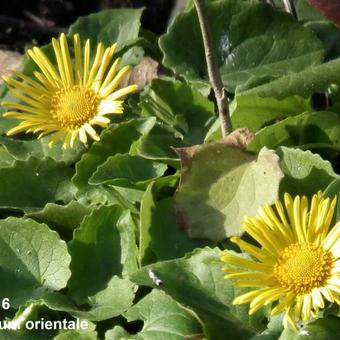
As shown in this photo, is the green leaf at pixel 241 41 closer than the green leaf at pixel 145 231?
No

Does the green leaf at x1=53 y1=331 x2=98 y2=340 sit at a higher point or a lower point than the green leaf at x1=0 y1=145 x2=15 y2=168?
lower

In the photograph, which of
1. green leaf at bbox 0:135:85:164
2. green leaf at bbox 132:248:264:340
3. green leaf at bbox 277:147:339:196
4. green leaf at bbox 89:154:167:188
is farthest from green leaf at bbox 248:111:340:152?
green leaf at bbox 0:135:85:164

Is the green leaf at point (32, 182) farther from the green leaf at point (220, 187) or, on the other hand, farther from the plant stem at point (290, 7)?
the plant stem at point (290, 7)

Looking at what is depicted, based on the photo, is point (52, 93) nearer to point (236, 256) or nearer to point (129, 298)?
point (129, 298)

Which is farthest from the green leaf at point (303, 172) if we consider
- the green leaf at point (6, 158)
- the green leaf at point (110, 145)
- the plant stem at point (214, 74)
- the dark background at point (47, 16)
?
the dark background at point (47, 16)

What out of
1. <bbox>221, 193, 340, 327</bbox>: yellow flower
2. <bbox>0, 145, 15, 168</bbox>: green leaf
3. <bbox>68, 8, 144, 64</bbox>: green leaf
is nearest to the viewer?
<bbox>221, 193, 340, 327</bbox>: yellow flower

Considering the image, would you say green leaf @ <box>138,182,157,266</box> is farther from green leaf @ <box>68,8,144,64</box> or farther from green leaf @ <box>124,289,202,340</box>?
green leaf @ <box>68,8,144,64</box>

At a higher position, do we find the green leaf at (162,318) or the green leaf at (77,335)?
the green leaf at (162,318)

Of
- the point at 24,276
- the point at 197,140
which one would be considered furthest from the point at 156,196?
the point at 24,276
